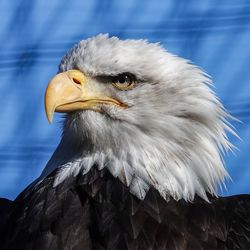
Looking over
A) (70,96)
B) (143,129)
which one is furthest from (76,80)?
(143,129)

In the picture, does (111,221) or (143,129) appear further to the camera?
(143,129)

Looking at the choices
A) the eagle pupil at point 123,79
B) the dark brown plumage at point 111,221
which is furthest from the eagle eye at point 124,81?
the dark brown plumage at point 111,221

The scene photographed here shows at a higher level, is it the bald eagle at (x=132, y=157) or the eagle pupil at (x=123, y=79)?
the eagle pupil at (x=123, y=79)

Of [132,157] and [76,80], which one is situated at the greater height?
[76,80]

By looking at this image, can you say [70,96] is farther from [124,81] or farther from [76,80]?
[124,81]

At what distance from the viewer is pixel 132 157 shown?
7.25 ft

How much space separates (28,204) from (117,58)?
468 mm

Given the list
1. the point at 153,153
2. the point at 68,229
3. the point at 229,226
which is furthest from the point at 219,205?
the point at 68,229

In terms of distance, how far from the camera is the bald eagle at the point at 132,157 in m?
2.13

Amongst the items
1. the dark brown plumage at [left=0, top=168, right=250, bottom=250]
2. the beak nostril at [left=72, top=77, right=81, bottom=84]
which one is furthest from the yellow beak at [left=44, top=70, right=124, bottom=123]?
the dark brown plumage at [left=0, top=168, right=250, bottom=250]

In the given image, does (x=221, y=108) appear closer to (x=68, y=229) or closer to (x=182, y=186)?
(x=182, y=186)

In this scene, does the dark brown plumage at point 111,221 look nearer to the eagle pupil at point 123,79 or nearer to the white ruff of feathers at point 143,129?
the white ruff of feathers at point 143,129

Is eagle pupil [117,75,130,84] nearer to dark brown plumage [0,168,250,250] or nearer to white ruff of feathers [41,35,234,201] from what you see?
white ruff of feathers [41,35,234,201]

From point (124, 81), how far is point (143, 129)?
0.47ft
